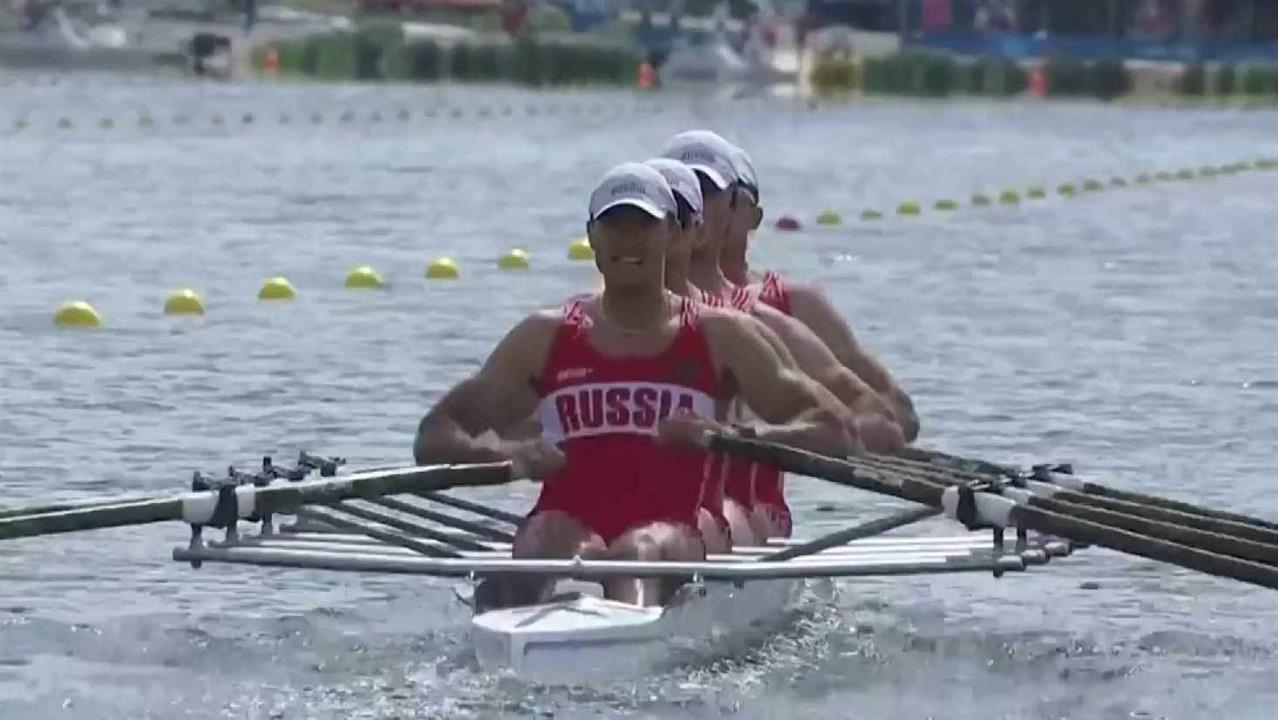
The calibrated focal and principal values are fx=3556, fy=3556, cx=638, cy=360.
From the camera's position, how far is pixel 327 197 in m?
34.2

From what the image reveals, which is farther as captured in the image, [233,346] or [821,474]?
[233,346]

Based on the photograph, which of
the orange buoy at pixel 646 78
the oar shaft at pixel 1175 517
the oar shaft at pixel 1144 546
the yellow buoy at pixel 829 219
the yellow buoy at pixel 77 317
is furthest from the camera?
the orange buoy at pixel 646 78

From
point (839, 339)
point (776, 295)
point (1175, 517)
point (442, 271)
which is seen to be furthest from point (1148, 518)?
point (442, 271)

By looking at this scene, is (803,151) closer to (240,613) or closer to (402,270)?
(402,270)

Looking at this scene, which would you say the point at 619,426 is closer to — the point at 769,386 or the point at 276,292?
the point at 769,386

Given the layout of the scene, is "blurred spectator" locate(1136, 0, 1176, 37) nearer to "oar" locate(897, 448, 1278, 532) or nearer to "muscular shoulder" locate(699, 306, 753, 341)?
"oar" locate(897, 448, 1278, 532)

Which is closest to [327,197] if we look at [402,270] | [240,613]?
[402,270]

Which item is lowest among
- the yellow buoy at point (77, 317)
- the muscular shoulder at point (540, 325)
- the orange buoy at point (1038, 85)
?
the orange buoy at point (1038, 85)

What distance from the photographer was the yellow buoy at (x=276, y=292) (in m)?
22.7

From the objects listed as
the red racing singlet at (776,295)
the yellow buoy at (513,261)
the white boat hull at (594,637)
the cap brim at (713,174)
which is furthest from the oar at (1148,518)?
the yellow buoy at (513,261)

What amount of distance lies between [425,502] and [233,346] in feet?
20.8

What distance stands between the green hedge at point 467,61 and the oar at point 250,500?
57.5 metres

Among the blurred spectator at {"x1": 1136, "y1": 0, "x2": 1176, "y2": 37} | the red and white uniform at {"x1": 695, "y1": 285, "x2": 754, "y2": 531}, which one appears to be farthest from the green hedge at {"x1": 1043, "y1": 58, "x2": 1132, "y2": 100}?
the red and white uniform at {"x1": 695, "y1": 285, "x2": 754, "y2": 531}

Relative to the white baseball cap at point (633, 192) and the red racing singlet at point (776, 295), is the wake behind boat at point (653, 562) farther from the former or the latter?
the red racing singlet at point (776, 295)
